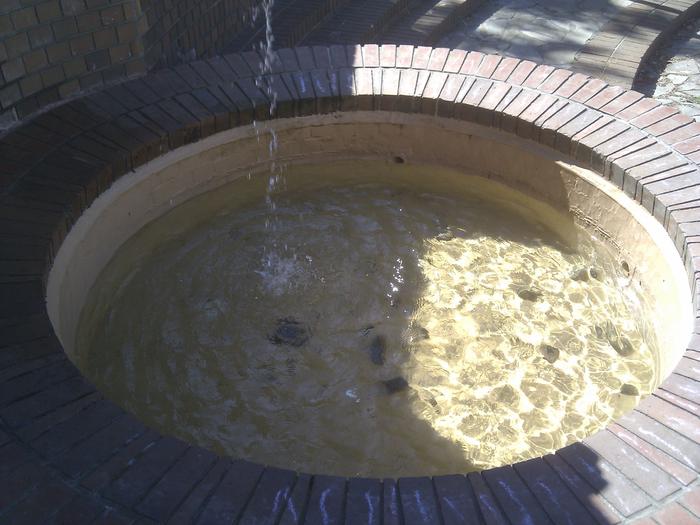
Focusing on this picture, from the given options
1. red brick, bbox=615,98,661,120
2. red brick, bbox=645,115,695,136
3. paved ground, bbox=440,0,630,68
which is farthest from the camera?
paved ground, bbox=440,0,630,68

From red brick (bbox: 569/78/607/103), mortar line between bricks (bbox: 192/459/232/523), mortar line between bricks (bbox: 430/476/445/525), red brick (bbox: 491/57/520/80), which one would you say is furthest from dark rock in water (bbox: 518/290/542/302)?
mortar line between bricks (bbox: 192/459/232/523)

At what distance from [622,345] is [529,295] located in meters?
0.49

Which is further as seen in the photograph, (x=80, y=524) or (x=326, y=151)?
(x=326, y=151)

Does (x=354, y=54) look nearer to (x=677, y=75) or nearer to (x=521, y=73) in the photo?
(x=521, y=73)

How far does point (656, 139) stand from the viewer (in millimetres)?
3441

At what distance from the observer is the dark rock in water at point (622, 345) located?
3.29 metres

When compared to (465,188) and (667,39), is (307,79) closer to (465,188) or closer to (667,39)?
(465,188)

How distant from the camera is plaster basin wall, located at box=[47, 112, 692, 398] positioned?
122 inches

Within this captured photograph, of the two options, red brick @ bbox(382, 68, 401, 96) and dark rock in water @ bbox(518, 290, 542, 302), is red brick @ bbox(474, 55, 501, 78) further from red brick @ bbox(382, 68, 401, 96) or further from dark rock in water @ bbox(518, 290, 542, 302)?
dark rock in water @ bbox(518, 290, 542, 302)

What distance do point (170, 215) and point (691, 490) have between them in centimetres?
277

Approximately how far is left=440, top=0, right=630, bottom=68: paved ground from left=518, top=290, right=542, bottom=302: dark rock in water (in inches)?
104

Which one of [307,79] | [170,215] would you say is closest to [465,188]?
[307,79]

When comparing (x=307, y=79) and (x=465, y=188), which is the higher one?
(x=307, y=79)

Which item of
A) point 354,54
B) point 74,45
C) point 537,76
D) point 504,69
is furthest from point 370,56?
point 74,45
